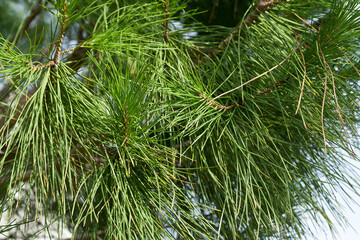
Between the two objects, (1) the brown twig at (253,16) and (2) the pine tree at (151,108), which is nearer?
(2) the pine tree at (151,108)

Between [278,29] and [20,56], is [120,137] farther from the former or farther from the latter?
[278,29]

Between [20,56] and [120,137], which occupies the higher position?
[20,56]

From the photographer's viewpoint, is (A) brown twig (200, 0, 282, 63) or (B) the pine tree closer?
(B) the pine tree

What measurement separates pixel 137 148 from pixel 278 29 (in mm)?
279

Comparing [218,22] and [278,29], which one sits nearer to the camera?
[278,29]

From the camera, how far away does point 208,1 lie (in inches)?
39.1

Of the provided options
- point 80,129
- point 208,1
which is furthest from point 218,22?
point 80,129

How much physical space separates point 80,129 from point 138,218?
5.6 inches

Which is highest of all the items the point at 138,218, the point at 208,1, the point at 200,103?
the point at 208,1

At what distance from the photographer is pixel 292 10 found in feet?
2.07

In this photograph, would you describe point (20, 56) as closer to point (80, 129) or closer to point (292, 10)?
point (80, 129)

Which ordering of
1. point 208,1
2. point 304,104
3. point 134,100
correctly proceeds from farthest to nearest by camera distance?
1. point 208,1
2. point 304,104
3. point 134,100

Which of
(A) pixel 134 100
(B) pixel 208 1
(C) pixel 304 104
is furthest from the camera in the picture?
(B) pixel 208 1

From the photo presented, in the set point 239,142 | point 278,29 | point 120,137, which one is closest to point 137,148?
point 120,137
